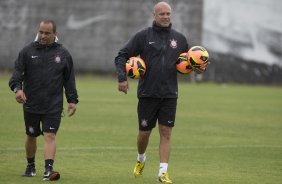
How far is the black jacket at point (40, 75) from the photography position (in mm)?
10906

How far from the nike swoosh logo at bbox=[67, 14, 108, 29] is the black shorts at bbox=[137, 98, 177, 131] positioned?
3419 centimetres

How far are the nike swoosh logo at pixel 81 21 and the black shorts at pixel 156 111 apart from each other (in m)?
34.2

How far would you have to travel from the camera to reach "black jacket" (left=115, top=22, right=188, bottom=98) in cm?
1119

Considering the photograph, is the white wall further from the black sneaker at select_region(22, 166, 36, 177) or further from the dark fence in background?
the black sneaker at select_region(22, 166, 36, 177)

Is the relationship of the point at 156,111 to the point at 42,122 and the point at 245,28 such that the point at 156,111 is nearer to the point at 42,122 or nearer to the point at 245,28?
the point at 42,122

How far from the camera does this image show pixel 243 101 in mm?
30156

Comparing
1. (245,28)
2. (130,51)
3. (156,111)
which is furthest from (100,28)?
(156,111)

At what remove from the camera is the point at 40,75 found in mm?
10914

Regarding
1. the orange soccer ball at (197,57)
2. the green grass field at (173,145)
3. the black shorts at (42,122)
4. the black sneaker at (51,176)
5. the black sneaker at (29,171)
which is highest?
the orange soccer ball at (197,57)

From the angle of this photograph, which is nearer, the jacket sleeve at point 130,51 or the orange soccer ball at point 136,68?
the orange soccer ball at point 136,68

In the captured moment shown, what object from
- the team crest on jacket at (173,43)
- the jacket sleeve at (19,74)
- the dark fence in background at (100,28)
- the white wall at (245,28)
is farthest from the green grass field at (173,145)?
the dark fence in background at (100,28)

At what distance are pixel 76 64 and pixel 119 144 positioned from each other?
96.2 ft

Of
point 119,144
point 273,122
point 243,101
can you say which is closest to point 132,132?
point 119,144

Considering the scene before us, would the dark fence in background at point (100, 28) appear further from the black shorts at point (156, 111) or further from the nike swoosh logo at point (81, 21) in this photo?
the black shorts at point (156, 111)
